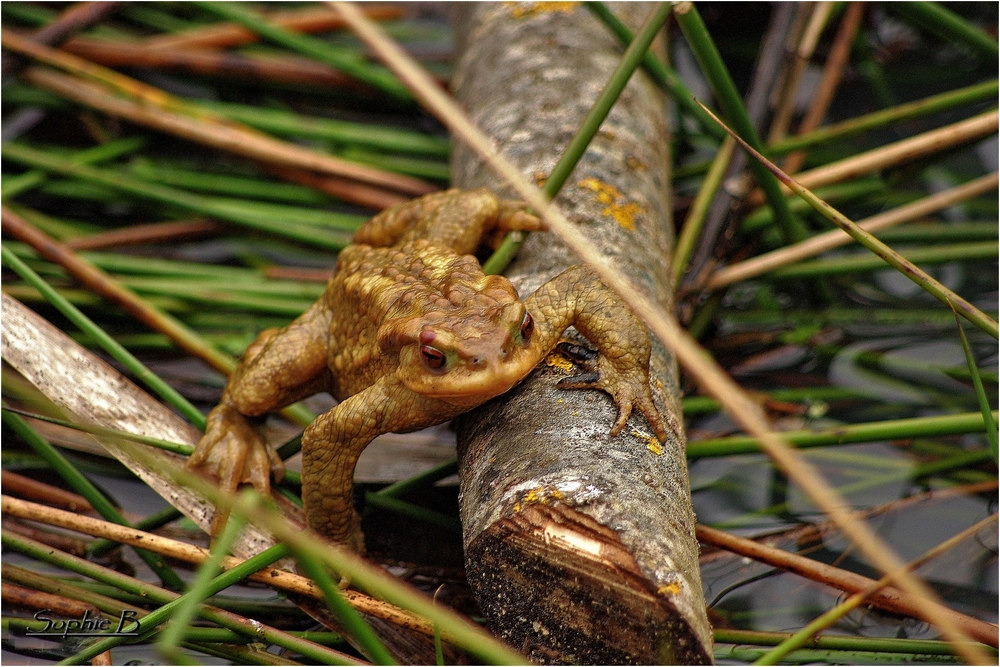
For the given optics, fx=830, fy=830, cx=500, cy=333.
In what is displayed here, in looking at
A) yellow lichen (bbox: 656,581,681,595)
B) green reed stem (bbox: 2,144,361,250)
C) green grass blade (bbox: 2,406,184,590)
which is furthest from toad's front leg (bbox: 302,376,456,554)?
green reed stem (bbox: 2,144,361,250)

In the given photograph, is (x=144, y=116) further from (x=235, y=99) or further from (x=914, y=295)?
(x=914, y=295)

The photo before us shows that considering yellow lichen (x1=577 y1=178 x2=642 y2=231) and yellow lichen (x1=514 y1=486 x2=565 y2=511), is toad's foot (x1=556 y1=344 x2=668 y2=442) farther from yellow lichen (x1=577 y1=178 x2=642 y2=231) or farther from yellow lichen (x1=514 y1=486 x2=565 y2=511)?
yellow lichen (x1=577 y1=178 x2=642 y2=231)

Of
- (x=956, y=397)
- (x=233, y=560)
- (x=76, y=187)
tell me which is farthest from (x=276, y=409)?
(x=956, y=397)

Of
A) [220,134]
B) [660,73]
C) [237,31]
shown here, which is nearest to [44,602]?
[220,134]

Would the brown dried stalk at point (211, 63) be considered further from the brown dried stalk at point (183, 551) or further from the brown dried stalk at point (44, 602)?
the brown dried stalk at point (44, 602)

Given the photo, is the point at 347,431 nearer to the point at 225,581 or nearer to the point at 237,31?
the point at 225,581

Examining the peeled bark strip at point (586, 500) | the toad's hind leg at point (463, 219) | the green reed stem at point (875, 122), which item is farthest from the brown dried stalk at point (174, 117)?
the green reed stem at point (875, 122)
